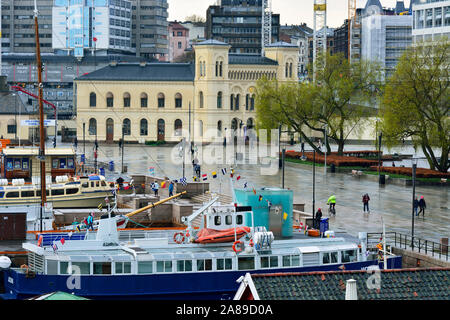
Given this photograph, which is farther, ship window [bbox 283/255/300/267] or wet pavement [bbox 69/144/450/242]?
wet pavement [bbox 69/144/450/242]

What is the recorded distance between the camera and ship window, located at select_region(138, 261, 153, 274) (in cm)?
3525

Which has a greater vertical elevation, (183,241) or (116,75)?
(116,75)

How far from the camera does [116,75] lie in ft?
414

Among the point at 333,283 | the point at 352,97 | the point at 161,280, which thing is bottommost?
the point at 161,280

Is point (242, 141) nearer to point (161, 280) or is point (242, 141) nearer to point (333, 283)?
point (161, 280)

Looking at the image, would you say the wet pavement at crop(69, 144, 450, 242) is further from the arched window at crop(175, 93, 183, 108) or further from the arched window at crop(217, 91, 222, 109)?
the arched window at crop(175, 93, 183, 108)

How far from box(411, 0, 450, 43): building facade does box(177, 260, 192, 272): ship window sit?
82.5m

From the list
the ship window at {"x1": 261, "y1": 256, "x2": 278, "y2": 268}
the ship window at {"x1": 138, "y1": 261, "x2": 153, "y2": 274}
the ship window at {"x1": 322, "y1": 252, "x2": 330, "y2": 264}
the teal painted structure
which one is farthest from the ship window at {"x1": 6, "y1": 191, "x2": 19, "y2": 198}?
the ship window at {"x1": 322, "y1": 252, "x2": 330, "y2": 264}

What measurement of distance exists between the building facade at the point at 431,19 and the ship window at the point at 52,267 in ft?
279

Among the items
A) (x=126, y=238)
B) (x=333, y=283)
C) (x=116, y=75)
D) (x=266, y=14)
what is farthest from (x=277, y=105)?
(x=266, y=14)

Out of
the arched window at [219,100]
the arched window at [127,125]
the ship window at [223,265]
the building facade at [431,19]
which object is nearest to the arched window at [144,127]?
the arched window at [127,125]

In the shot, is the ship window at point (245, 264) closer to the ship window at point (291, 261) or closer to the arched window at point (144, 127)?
the ship window at point (291, 261)

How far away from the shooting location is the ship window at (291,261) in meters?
36.6

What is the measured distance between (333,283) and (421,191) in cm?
4459
